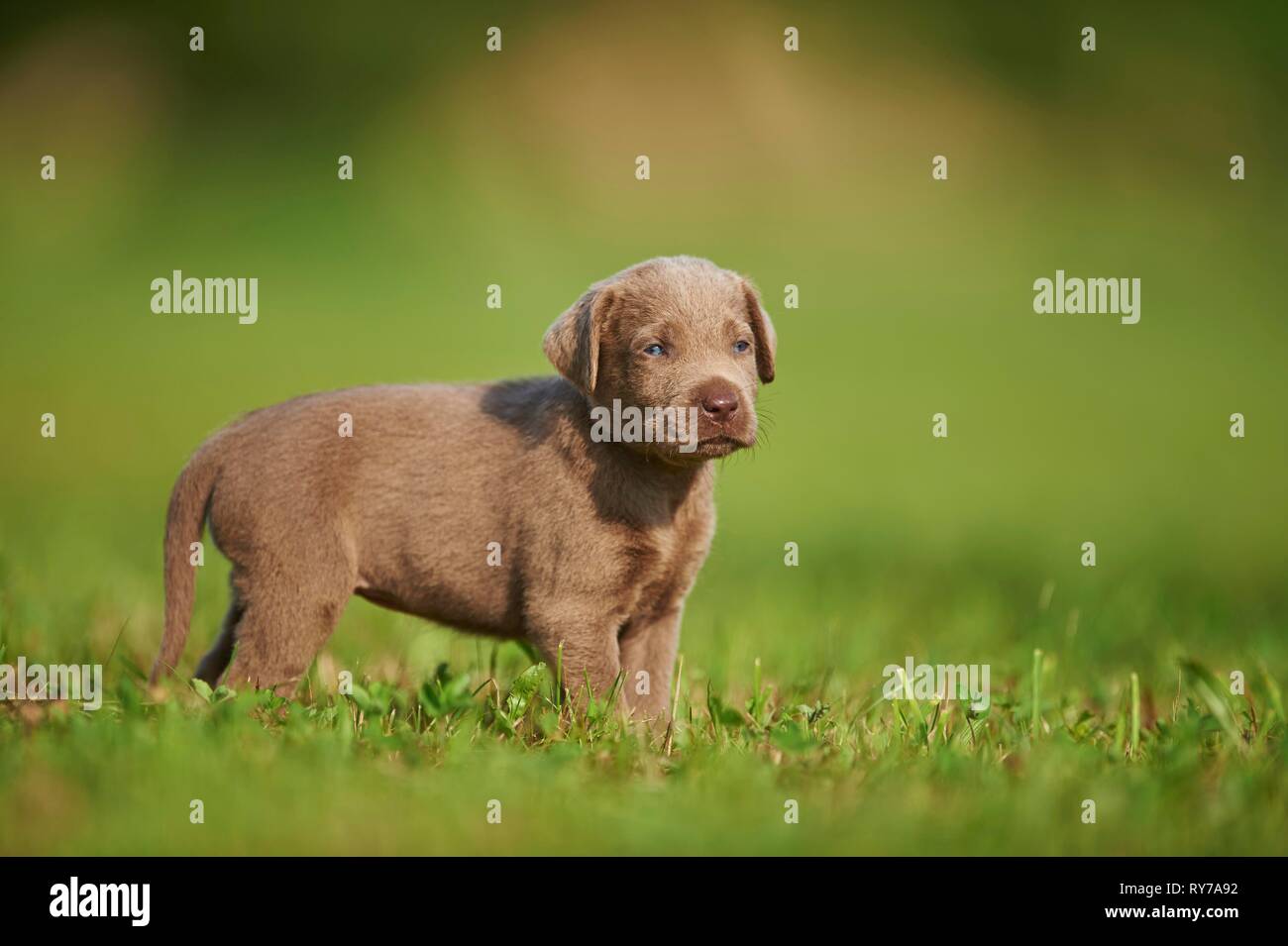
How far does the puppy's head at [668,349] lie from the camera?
5418mm

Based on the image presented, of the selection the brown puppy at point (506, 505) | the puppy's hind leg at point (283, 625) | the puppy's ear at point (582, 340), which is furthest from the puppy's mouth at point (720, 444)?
the puppy's hind leg at point (283, 625)

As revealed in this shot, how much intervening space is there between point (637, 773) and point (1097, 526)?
25.0 ft

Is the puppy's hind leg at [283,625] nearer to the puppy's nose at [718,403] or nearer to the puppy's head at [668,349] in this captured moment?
the puppy's head at [668,349]

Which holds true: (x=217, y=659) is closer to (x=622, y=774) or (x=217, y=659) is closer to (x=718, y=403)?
(x=622, y=774)

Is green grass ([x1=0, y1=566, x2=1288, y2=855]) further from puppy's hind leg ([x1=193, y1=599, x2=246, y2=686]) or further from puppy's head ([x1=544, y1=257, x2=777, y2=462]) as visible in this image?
puppy's head ([x1=544, y1=257, x2=777, y2=462])

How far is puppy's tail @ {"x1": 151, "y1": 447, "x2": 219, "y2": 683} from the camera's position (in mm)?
5934

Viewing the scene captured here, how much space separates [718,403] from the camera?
534cm

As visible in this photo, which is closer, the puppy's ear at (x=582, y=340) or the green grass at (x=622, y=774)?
the green grass at (x=622, y=774)

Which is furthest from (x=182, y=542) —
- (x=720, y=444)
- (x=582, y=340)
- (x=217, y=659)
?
(x=720, y=444)

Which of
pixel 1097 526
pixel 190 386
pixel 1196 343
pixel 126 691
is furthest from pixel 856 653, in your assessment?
pixel 1196 343

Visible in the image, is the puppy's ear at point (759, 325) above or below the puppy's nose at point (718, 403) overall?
above

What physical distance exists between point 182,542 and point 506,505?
1360mm

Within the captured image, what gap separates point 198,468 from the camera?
237 inches

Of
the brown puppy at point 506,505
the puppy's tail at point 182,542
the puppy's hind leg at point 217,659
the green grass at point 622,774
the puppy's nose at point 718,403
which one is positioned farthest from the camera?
the puppy's hind leg at point 217,659
